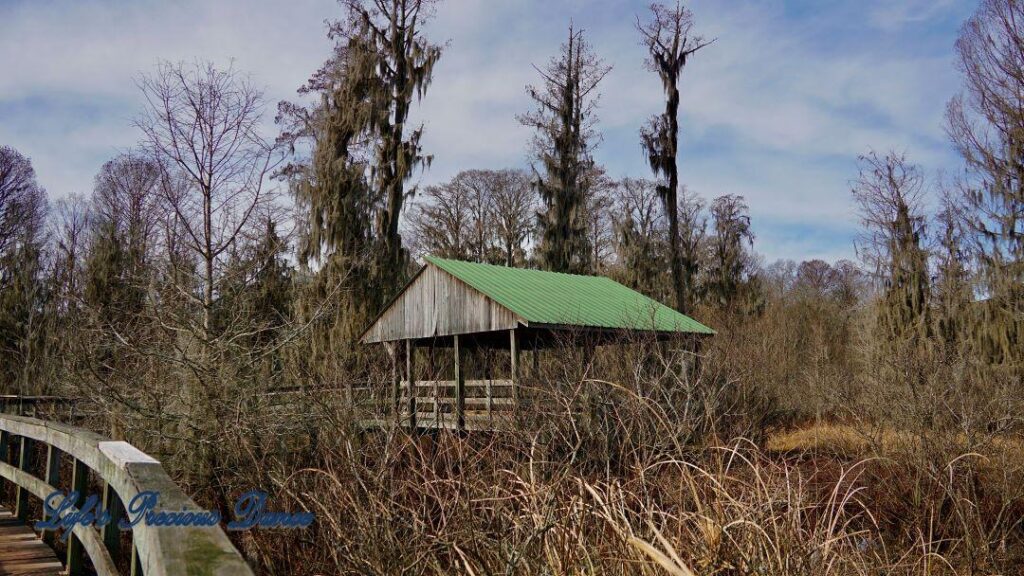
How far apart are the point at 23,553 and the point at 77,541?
90 cm

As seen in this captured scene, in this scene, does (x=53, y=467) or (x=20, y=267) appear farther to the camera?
(x=20, y=267)

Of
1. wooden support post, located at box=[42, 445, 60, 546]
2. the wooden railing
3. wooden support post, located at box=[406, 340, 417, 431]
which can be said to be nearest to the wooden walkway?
wooden support post, located at box=[42, 445, 60, 546]

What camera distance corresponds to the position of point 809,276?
49219mm

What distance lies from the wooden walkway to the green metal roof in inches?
424

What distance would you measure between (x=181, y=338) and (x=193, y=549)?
7.98 m

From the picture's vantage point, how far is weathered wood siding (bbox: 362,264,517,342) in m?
16.8

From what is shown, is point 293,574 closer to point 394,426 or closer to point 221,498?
point 394,426

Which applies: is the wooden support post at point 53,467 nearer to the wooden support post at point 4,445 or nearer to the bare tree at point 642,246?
the wooden support post at point 4,445

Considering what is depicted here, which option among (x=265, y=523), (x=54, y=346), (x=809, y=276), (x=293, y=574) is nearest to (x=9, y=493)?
(x=293, y=574)

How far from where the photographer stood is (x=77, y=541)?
4312mm

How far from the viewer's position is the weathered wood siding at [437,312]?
16844mm

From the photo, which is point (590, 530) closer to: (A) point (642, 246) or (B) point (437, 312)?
(B) point (437, 312)

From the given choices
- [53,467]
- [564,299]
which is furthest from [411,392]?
[564,299]

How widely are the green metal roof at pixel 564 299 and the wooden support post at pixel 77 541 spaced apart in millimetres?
11079
